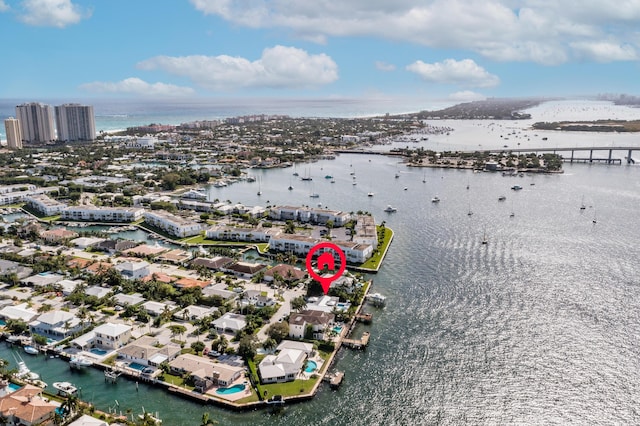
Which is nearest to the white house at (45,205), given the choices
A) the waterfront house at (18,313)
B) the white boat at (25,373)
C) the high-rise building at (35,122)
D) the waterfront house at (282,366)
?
the waterfront house at (18,313)

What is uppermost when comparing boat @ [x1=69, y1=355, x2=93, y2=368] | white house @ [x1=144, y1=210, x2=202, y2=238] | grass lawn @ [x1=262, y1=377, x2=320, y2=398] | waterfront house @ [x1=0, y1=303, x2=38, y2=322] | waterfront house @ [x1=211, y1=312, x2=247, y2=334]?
white house @ [x1=144, y1=210, x2=202, y2=238]

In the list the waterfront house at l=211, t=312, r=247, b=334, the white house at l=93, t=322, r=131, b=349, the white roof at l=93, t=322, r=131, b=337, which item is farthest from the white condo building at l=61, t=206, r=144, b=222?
the waterfront house at l=211, t=312, r=247, b=334

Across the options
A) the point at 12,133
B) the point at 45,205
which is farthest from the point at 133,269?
the point at 12,133

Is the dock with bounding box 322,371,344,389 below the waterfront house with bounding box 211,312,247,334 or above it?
below

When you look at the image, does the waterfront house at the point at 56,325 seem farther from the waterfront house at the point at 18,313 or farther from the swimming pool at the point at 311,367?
the swimming pool at the point at 311,367

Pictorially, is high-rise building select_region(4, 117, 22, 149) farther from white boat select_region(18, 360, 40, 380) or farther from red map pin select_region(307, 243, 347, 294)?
white boat select_region(18, 360, 40, 380)
